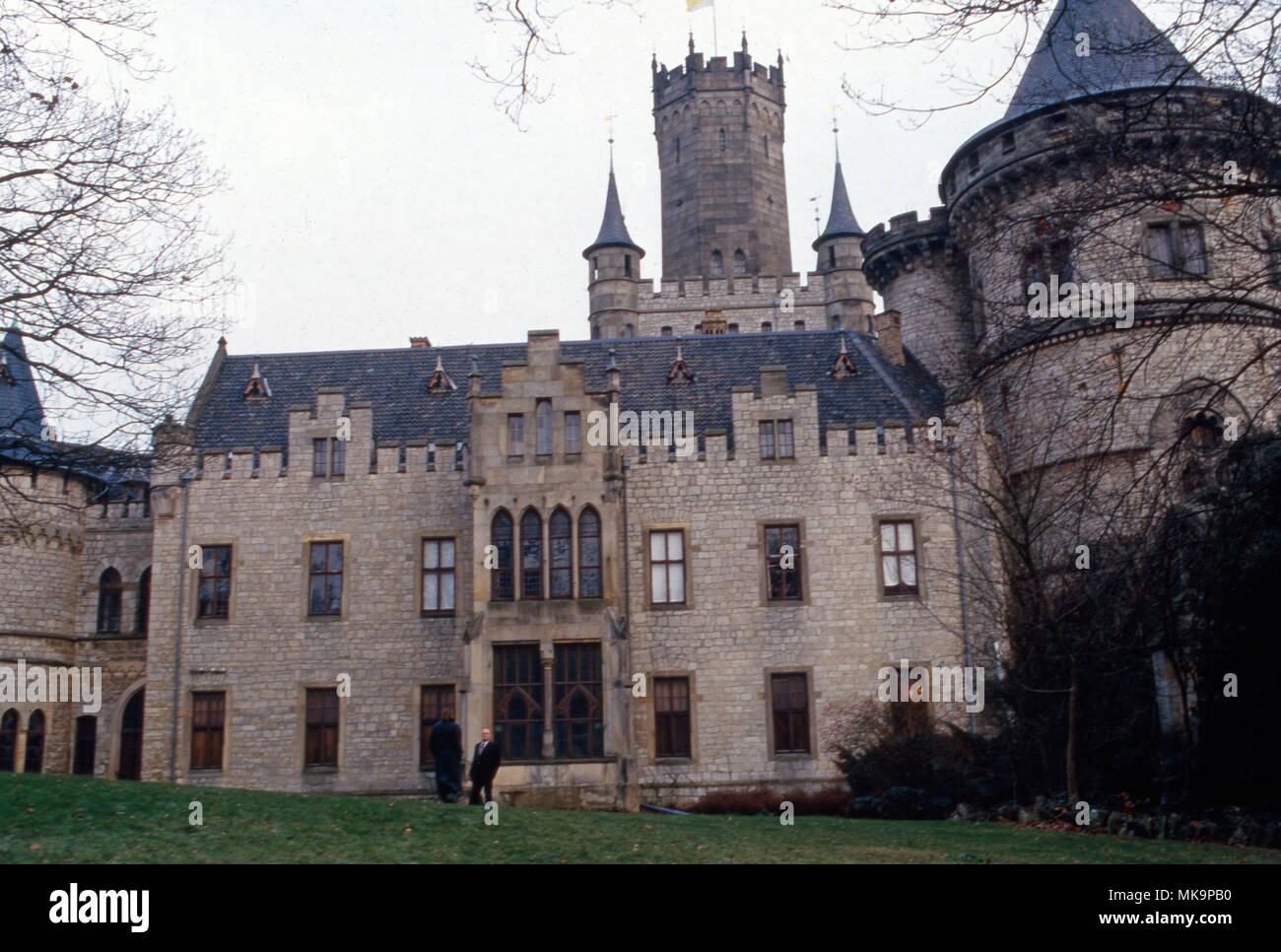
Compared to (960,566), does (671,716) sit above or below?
below

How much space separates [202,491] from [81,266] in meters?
17.1

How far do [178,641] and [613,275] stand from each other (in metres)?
34.2

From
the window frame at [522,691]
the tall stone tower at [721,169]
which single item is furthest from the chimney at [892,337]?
the tall stone tower at [721,169]

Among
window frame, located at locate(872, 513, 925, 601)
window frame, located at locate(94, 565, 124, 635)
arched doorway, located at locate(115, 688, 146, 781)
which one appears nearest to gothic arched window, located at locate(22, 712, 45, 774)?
arched doorway, located at locate(115, 688, 146, 781)

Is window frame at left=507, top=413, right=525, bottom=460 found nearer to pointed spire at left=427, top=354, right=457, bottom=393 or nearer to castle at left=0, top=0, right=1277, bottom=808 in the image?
castle at left=0, top=0, right=1277, bottom=808

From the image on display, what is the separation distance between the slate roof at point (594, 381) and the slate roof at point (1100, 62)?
290 inches

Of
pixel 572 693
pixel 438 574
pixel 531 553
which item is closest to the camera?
pixel 572 693

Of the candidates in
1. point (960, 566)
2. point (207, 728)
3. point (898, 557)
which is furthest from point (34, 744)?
Answer: point (960, 566)

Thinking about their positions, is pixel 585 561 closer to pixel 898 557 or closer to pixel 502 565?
pixel 502 565

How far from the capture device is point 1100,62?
102 feet

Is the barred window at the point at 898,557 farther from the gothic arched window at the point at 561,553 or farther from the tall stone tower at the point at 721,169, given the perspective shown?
the tall stone tower at the point at 721,169

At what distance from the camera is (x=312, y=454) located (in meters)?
31.0

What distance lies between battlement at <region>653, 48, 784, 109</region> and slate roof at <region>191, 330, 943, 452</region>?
1377 inches

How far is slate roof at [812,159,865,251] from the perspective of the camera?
59375mm
